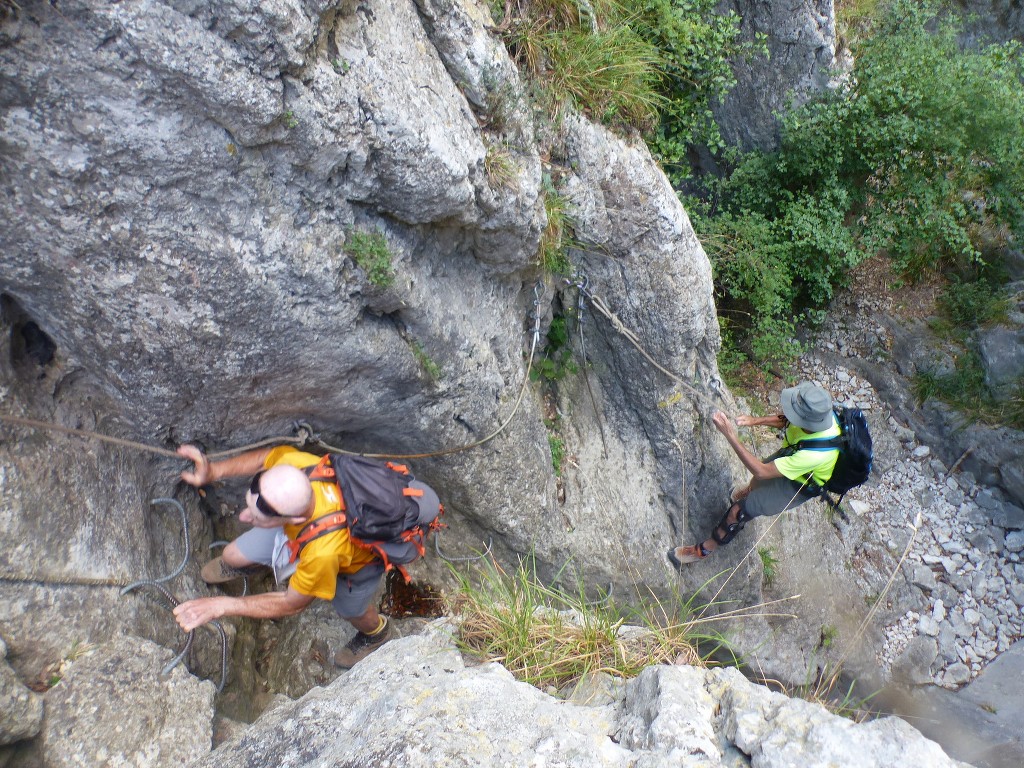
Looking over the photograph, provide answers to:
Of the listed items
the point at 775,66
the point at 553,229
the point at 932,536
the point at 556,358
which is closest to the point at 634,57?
the point at 553,229

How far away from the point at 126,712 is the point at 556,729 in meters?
1.95

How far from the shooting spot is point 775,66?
20.4ft

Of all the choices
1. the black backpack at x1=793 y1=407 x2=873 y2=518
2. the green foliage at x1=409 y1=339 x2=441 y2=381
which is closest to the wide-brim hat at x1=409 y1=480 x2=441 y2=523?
the green foliage at x1=409 y1=339 x2=441 y2=381

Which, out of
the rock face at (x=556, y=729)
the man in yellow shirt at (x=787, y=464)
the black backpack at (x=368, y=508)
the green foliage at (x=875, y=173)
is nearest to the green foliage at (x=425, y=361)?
the black backpack at (x=368, y=508)

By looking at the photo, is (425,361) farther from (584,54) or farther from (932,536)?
(932,536)

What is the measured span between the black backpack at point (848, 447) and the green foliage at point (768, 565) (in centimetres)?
179

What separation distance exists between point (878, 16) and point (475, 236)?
587 centimetres

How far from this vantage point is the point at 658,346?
517 centimetres

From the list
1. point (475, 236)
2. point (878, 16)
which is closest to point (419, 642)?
point (475, 236)

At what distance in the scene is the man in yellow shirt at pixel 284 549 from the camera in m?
3.03

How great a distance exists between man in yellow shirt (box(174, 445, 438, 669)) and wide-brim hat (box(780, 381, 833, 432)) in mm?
2812

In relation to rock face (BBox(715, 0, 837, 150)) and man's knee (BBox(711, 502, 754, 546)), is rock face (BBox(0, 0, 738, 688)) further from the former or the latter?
rock face (BBox(715, 0, 837, 150))

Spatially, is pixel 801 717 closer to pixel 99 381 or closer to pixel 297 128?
pixel 297 128

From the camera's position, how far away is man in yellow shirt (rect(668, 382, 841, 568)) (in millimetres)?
4664
